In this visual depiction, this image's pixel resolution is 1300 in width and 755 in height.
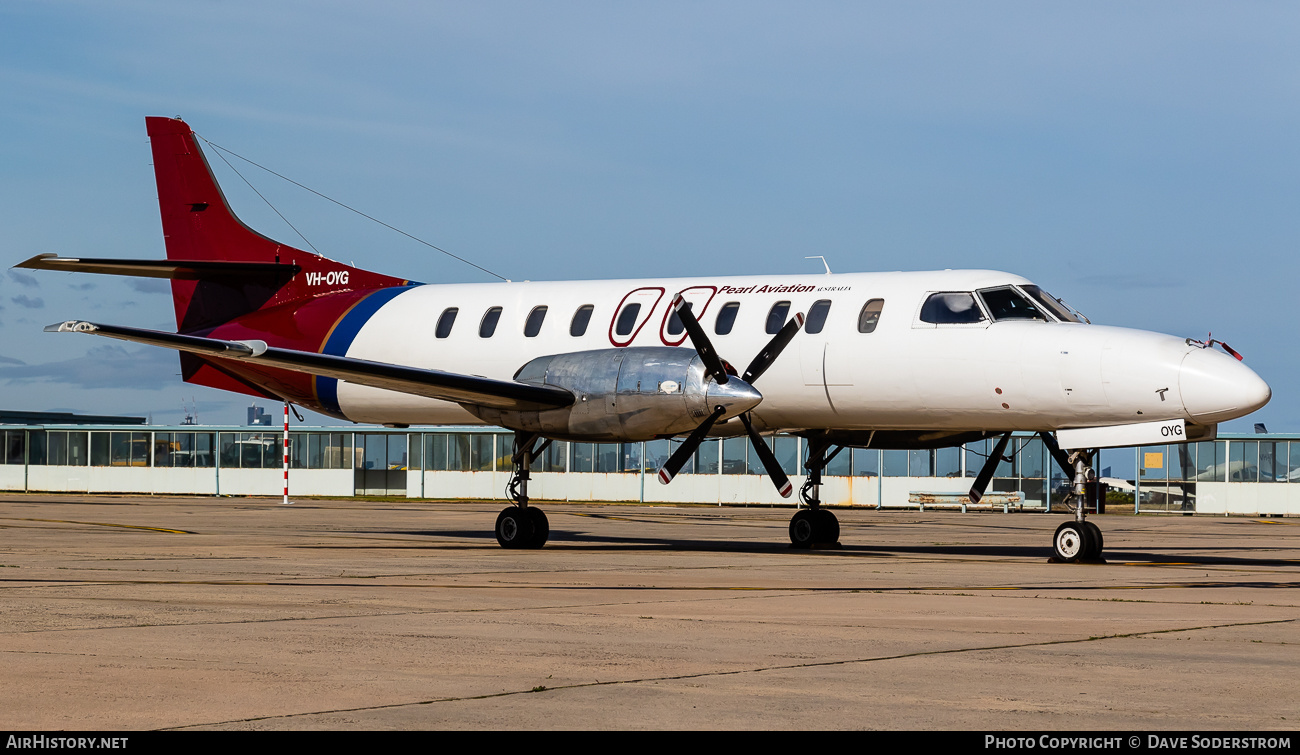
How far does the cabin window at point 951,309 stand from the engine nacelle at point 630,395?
275cm

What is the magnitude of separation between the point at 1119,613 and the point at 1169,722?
5.33 meters

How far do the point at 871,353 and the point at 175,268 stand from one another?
12823 mm

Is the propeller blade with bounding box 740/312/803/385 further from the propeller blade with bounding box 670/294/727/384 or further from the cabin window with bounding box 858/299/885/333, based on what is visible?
the cabin window with bounding box 858/299/885/333

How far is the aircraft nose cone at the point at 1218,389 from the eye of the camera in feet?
53.8

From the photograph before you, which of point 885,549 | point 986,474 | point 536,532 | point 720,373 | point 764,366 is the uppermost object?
point 764,366

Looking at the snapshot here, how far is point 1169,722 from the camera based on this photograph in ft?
19.9

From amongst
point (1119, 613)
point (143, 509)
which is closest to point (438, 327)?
point (1119, 613)

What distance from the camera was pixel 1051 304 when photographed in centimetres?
1822

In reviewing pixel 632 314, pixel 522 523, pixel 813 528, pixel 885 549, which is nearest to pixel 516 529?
pixel 522 523

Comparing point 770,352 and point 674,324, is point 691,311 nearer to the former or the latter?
point 674,324

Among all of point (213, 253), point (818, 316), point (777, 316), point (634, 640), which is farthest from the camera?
point (213, 253)

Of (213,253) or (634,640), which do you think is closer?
(634,640)

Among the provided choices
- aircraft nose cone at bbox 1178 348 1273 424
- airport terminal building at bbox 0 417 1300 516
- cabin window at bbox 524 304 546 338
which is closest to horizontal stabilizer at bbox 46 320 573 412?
cabin window at bbox 524 304 546 338
